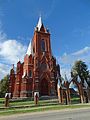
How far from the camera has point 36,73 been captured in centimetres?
4678

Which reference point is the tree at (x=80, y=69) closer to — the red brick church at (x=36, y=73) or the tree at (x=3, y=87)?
the red brick church at (x=36, y=73)

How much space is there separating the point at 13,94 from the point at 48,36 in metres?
21.4

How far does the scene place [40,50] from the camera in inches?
2020

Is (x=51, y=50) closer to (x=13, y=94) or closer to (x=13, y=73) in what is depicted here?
(x=13, y=73)

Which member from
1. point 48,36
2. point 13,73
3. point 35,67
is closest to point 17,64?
point 13,73

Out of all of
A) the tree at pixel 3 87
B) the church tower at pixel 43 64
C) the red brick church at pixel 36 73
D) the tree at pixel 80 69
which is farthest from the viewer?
the tree at pixel 3 87

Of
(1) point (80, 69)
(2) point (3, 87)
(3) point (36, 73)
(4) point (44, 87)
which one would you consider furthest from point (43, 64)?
(2) point (3, 87)

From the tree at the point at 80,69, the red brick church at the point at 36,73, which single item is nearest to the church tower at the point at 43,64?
the red brick church at the point at 36,73

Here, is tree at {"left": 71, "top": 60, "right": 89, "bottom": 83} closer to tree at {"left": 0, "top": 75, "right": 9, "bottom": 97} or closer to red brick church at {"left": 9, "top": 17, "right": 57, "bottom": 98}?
red brick church at {"left": 9, "top": 17, "right": 57, "bottom": 98}

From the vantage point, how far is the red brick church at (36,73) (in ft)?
151

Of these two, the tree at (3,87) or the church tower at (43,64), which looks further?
the tree at (3,87)

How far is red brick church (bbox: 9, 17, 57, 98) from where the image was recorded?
46000mm

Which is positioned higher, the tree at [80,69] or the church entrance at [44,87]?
the tree at [80,69]

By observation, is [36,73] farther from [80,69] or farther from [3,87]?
[3,87]
